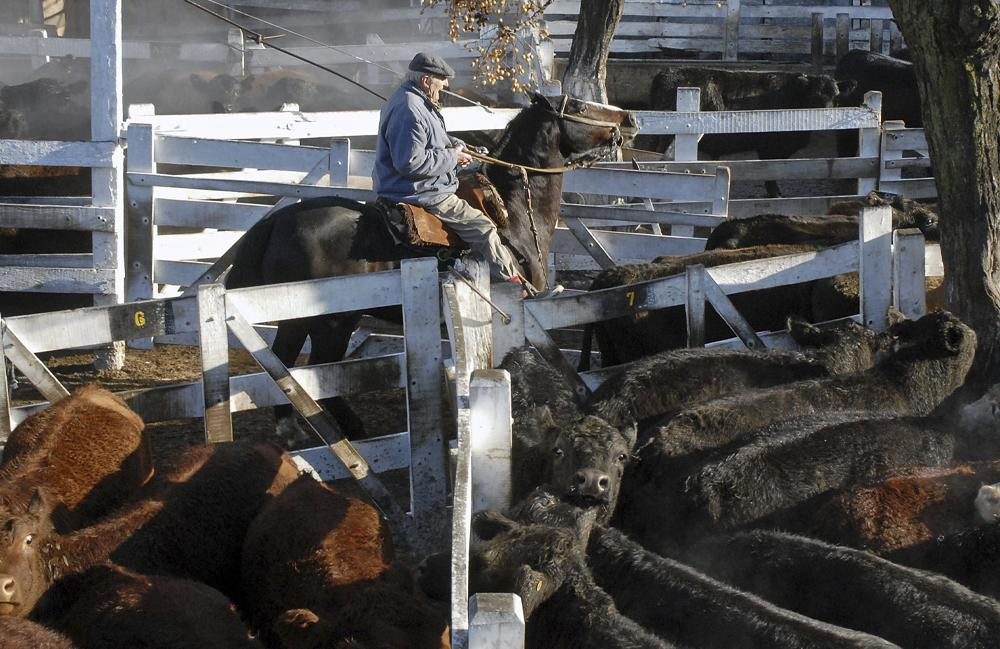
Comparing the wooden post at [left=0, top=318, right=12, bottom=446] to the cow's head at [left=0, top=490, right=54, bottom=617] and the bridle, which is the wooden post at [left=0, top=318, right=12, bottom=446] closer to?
the cow's head at [left=0, top=490, right=54, bottom=617]

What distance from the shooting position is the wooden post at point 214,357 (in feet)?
21.5

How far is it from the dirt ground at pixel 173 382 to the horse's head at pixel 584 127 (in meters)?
2.67

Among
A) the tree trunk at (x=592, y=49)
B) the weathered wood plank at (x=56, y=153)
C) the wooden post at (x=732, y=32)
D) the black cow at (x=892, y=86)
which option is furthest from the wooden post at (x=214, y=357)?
the wooden post at (x=732, y=32)

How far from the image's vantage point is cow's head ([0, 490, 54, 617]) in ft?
16.1

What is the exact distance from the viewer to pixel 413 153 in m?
8.33

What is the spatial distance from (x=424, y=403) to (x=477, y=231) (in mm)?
2234

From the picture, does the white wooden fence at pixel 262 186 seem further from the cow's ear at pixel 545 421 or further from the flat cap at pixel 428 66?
the cow's ear at pixel 545 421

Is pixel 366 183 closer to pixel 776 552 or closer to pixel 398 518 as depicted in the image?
pixel 398 518

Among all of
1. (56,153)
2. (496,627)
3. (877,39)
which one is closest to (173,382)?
(56,153)

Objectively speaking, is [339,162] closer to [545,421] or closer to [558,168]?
[558,168]

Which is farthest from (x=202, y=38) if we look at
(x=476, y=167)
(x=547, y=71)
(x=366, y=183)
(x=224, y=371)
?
(x=224, y=371)

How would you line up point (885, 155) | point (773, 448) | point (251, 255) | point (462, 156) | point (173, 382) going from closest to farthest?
1. point (773, 448)
2. point (251, 255)
3. point (462, 156)
4. point (173, 382)
5. point (885, 155)

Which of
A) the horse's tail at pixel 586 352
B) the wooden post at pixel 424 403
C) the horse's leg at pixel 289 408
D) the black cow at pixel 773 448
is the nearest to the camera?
the black cow at pixel 773 448

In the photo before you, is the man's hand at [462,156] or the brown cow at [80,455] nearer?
the brown cow at [80,455]
